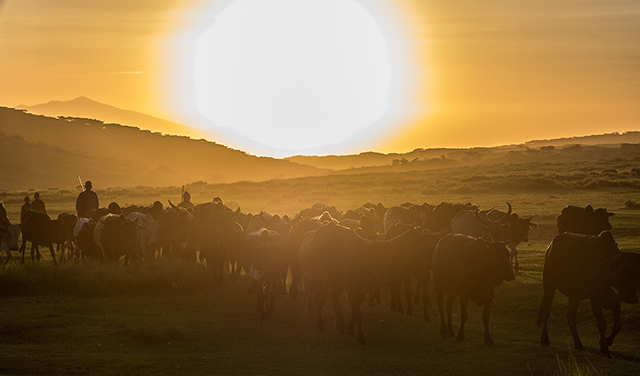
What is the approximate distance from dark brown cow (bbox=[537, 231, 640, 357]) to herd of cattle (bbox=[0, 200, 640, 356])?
0.8 inches

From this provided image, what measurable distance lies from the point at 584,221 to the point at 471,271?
5819 mm

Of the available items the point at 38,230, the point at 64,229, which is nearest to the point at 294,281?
the point at 64,229

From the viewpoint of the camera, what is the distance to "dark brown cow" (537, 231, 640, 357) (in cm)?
1221

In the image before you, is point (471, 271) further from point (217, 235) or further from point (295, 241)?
point (217, 235)

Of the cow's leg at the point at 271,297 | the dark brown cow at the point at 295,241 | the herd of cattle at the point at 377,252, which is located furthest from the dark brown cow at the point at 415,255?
the cow's leg at the point at 271,297

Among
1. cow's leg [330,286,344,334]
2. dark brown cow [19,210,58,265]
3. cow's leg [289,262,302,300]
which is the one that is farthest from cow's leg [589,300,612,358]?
dark brown cow [19,210,58,265]

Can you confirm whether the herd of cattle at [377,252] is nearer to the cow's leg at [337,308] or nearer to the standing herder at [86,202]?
the cow's leg at [337,308]

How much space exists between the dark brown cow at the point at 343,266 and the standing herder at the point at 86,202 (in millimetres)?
13272

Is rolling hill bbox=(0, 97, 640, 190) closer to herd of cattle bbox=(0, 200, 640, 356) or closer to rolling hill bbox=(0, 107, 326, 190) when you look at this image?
rolling hill bbox=(0, 107, 326, 190)

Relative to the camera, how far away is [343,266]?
14.1 meters

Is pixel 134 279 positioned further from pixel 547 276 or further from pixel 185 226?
pixel 547 276

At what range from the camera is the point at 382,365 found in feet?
38.3

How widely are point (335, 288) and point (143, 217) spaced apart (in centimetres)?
→ 1105

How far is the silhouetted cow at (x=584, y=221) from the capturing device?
17.5 meters
